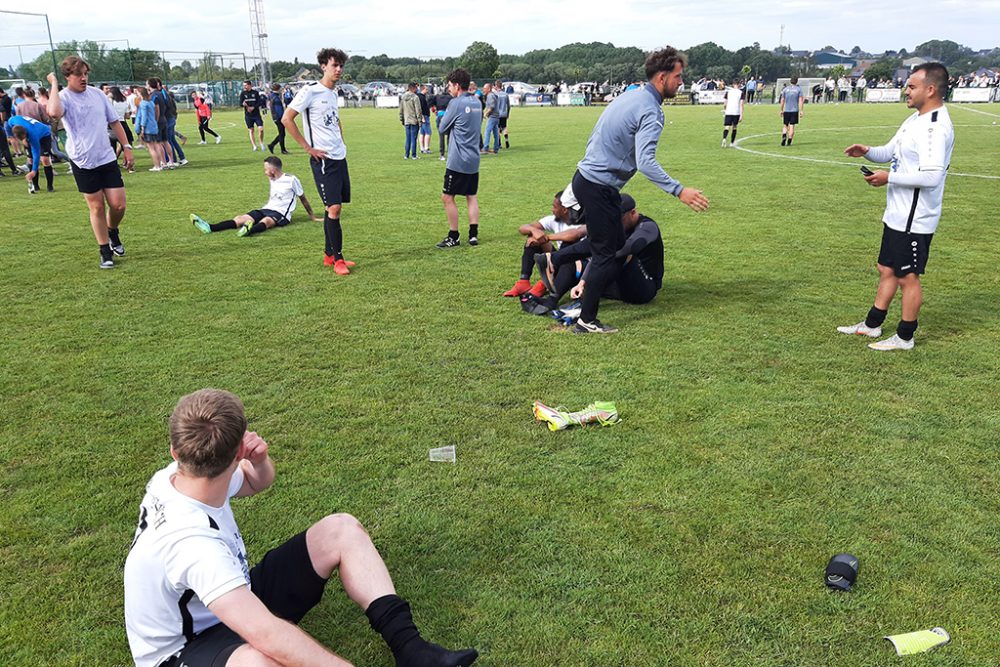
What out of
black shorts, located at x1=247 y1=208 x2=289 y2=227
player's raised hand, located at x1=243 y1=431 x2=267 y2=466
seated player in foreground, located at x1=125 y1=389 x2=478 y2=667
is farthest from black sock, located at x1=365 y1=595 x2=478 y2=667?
black shorts, located at x1=247 y1=208 x2=289 y2=227

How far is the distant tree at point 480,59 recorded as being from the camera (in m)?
99.4

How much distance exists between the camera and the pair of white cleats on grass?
580 cm

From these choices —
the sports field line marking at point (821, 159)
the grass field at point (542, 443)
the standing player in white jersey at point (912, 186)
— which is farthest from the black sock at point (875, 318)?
the sports field line marking at point (821, 159)

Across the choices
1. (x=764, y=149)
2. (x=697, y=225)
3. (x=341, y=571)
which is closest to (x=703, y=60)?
(x=764, y=149)

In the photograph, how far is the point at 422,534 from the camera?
3.53 meters

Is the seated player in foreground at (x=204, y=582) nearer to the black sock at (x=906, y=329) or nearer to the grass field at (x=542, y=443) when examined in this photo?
the grass field at (x=542, y=443)

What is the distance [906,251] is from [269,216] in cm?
847

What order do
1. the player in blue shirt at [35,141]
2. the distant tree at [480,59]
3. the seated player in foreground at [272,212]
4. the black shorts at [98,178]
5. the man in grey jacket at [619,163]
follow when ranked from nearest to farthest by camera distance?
the man in grey jacket at [619,163] → the black shorts at [98,178] → the seated player in foreground at [272,212] → the player in blue shirt at [35,141] → the distant tree at [480,59]

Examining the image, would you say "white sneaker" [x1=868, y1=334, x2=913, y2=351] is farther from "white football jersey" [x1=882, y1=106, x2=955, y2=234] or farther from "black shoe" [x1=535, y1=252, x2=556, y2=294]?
"black shoe" [x1=535, y1=252, x2=556, y2=294]

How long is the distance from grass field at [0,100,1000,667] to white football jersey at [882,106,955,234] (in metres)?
1.08

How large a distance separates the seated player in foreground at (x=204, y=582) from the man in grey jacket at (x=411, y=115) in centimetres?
1771

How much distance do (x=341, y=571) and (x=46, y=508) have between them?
2.07 meters

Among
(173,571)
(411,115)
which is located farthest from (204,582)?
(411,115)

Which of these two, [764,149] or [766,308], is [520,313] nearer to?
[766,308]
